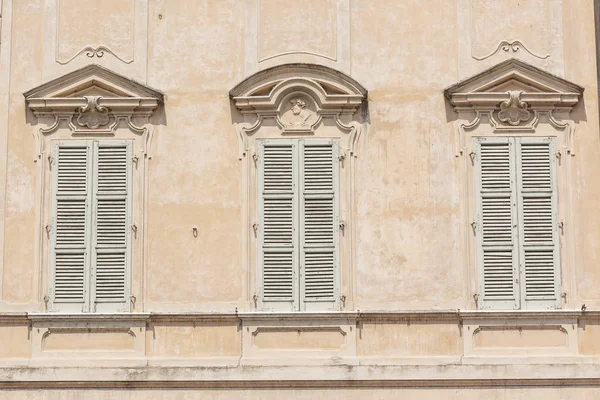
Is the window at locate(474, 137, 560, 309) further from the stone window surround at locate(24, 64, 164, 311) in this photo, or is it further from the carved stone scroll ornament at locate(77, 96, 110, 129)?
the carved stone scroll ornament at locate(77, 96, 110, 129)

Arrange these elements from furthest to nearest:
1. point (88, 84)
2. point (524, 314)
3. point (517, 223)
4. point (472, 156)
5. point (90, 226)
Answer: point (88, 84) < point (472, 156) < point (90, 226) < point (517, 223) < point (524, 314)

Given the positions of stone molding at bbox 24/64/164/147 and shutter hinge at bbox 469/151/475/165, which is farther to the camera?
stone molding at bbox 24/64/164/147

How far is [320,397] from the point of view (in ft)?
65.7

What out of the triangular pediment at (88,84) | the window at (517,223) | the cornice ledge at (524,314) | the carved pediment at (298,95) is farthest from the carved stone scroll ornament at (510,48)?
the triangular pediment at (88,84)

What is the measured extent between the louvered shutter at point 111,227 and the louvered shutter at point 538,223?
527 cm

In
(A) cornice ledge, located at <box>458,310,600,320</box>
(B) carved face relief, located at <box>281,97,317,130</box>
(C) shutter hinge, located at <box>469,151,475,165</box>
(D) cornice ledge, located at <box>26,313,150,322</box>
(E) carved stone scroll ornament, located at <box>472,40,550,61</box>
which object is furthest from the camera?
(E) carved stone scroll ornament, located at <box>472,40,550,61</box>

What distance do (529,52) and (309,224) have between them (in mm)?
3842

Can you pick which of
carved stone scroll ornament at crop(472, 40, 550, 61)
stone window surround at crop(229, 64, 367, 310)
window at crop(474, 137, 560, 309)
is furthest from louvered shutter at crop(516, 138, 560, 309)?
stone window surround at crop(229, 64, 367, 310)

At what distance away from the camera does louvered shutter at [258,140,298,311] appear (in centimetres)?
2036

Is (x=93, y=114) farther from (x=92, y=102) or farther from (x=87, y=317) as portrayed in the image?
(x=87, y=317)

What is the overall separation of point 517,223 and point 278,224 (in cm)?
319

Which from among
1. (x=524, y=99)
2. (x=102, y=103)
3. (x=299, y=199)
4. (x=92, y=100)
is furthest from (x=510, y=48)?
(x=92, y=100)

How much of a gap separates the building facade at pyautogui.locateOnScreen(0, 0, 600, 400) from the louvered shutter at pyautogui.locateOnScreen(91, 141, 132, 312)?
0.10ft

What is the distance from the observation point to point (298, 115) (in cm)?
2084
